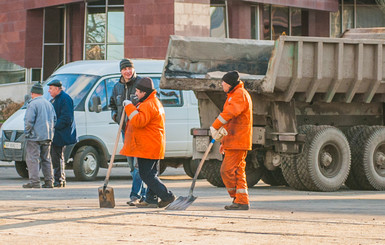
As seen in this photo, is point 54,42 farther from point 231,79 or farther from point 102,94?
point 231,79

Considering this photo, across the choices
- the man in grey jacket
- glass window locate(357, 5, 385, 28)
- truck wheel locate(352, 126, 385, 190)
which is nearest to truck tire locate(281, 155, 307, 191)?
truck wheel locate(352, 126, 385, 190)

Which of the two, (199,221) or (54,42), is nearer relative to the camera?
(199,221)

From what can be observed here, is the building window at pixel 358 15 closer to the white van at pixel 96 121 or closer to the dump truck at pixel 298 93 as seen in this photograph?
the white van at pixel 96 121

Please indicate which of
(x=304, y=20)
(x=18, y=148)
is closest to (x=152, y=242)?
(x=18, y=148)

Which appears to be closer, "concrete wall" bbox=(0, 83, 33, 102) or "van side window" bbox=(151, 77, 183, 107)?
"van side window" bbox=(151, 77, 183, 107)

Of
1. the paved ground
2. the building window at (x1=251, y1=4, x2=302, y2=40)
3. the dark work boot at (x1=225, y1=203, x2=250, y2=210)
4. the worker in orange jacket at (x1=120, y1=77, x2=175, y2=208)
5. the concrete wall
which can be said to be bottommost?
the paved ground

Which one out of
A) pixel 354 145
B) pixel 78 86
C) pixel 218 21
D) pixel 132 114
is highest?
pixel 218 21

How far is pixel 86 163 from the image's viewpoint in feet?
56.1

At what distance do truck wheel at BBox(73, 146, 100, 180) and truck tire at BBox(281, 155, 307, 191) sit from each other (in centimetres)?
432

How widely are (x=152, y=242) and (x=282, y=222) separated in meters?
1.89

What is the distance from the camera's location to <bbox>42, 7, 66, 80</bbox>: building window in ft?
125

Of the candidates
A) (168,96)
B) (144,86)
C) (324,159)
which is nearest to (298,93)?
(324,159)

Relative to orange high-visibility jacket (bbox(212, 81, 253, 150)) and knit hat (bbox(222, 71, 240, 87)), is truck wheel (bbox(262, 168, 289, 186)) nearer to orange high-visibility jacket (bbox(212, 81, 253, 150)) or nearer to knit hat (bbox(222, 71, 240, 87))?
orange high-visibility jacket (bbox(212, 81, 253, 150))

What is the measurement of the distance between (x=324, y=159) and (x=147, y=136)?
446cm
